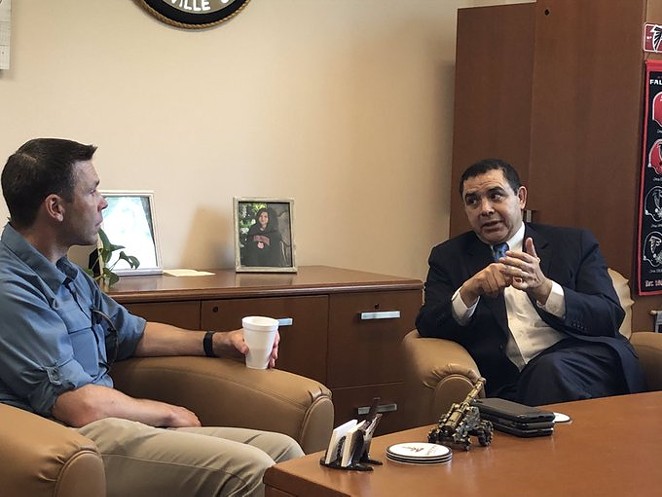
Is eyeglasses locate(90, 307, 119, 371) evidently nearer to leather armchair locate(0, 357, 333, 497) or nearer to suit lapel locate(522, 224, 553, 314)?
leather armchair locate(0, 357, 333, 497)

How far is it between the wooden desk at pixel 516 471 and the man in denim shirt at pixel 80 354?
296mm

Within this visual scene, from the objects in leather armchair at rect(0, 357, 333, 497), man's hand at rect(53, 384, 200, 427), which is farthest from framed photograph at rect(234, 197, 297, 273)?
man's hand at rect(53, 384, 200, 427)

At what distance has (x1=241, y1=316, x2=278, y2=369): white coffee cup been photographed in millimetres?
2484

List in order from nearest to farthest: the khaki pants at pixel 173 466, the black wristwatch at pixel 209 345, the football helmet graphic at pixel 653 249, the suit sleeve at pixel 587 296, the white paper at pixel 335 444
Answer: the white paper at pixel 335 444 → the khaki pants at pixel 173 466 → the black wristwatch at pixel 209 345 → the suit sleeve at pixel 587 296 → the football helmet graphic at pixel 653 249

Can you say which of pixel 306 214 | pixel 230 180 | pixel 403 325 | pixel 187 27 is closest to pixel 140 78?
pixel 187 27

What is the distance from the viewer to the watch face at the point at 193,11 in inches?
138

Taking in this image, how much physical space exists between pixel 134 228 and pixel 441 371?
126 centimetres

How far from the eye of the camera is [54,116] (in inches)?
131

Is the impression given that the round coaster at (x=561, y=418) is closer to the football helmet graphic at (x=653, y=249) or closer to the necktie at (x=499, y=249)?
the necktie at (x=499, y=249)

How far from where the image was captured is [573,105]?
3674 mm

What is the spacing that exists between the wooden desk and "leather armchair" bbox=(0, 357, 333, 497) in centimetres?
35

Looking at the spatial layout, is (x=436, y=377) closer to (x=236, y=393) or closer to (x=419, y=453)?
(x=236, y=393)

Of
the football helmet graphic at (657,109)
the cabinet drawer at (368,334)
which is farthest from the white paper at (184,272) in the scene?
the football helmet graphic at (657,109)

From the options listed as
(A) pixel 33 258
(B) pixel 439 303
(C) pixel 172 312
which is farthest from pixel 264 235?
(A) pixel 33 258
